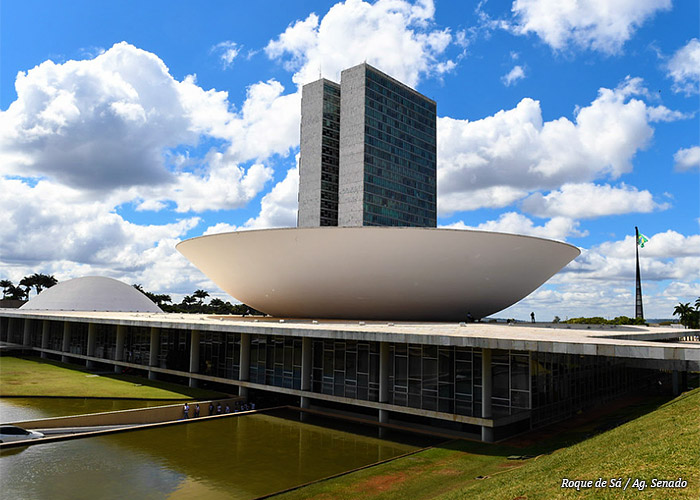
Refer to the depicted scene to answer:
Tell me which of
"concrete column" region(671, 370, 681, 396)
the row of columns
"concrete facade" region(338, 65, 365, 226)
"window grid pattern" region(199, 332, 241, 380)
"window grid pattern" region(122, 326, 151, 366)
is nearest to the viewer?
the row of columns

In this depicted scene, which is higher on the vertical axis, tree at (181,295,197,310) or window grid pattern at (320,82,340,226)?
window grid pattern at (320,82,340,226)

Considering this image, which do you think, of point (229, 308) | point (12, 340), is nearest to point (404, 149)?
point (229, 308)

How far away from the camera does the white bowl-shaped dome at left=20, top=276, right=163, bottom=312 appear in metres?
59.1

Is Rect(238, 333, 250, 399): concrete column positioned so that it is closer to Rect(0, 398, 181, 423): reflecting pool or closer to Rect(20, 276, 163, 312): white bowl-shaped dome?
Rect(0, 398, 181, 423): reflecting pool

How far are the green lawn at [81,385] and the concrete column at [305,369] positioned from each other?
4.38m

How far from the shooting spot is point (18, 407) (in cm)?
2039

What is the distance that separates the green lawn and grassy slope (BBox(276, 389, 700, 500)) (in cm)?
1230

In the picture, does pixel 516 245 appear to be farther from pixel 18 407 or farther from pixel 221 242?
pixel 18 407

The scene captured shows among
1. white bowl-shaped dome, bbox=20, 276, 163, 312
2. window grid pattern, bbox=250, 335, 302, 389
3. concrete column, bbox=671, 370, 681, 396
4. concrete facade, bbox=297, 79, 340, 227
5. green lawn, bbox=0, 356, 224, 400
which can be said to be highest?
concrete facade, bbox=297, 79, 340, 227

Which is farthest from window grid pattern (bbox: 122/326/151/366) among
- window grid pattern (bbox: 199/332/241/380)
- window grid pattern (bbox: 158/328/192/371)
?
window grid pattern (bbox: 199/332/241/380)

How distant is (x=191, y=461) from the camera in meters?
14.0

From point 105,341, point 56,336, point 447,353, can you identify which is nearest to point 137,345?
point 105,341

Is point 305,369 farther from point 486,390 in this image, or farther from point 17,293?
point 17,293

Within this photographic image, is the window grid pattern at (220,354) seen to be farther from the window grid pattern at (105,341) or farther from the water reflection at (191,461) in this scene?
the window grid pattern at (105,341)
